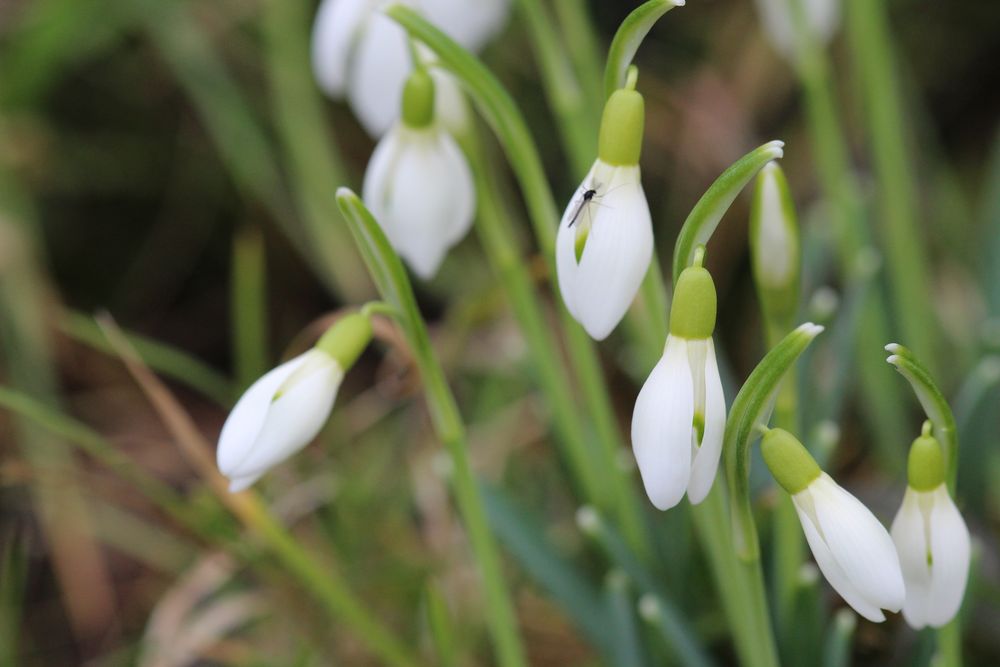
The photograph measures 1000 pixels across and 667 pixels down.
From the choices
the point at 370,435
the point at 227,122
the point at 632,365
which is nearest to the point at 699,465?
the point at 632,365

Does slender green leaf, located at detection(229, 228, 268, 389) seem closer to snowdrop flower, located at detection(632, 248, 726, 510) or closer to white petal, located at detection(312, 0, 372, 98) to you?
white petal, located at detection(312, 0, 372, 98)

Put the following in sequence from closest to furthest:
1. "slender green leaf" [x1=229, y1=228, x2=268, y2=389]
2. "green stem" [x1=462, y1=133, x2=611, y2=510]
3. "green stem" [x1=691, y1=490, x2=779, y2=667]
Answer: "green stem" [x1=691, y1=490, x2=779, y2=667]
"green stem" [x1=462, y1=133, x2=611, y2=510]
"slender green leaf" [x1=229, y1=228, x2=268, y2=389]

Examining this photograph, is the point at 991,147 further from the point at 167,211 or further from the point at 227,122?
the point at 167,211

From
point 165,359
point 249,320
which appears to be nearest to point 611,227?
point 249,320

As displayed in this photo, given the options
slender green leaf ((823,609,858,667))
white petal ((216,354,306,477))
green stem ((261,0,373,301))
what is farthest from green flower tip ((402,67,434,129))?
green stem ((261,0,373,301))

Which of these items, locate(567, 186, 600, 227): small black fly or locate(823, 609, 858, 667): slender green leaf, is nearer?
locate(567, 186, 600, 227): small black fly
